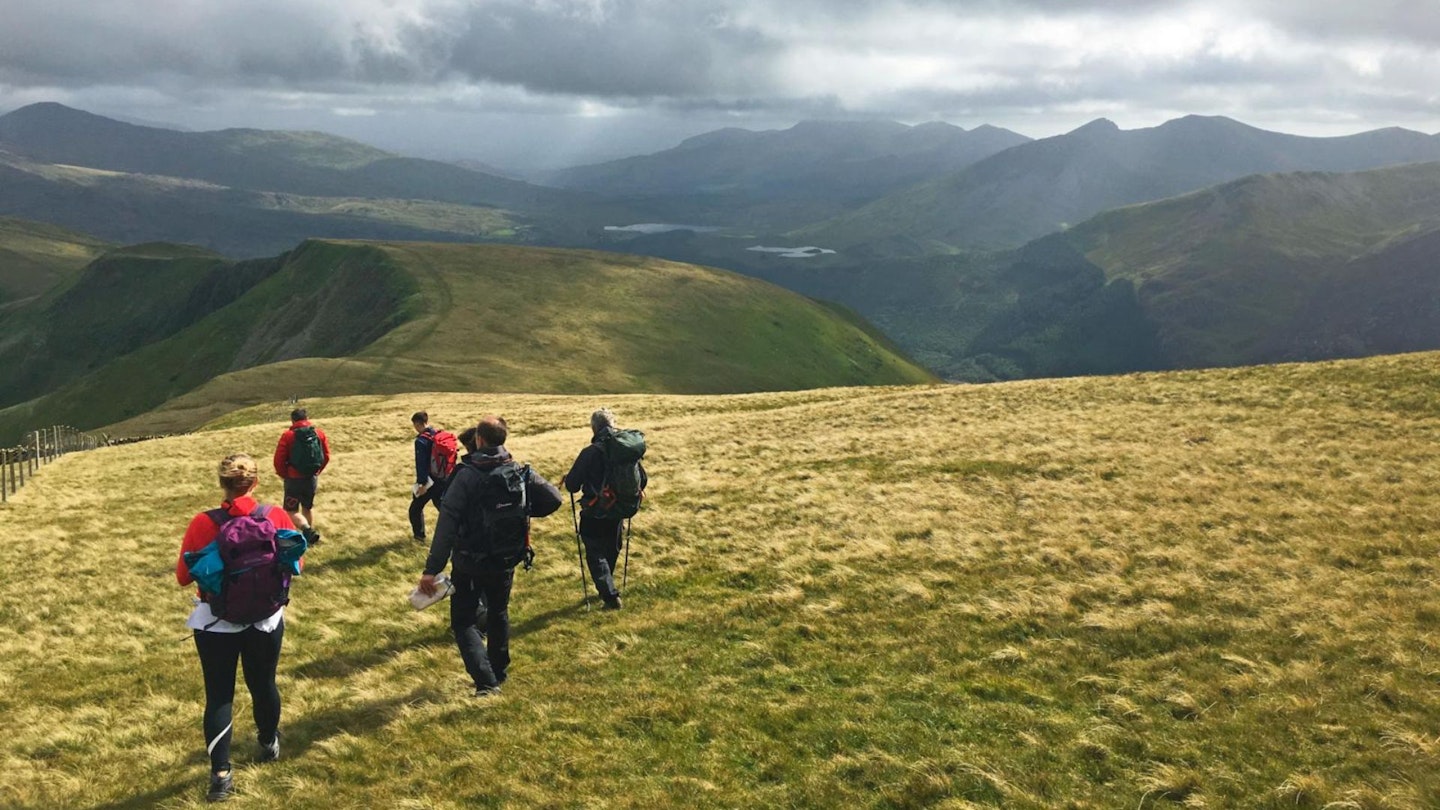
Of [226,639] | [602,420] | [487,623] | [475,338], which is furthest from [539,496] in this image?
[475,338]

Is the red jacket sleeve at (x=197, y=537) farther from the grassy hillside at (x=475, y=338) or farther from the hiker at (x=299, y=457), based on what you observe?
the grassy hillside at (x=475, y=338)

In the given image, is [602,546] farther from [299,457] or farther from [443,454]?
[299,457]

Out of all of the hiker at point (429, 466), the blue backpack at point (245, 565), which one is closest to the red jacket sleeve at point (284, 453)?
the hiker at point (429, 466)

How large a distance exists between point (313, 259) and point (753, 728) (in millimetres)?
192944

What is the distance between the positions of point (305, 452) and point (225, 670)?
980 cm

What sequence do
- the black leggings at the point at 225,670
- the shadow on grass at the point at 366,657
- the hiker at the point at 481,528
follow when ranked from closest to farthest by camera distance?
1. the black leggings at the point at 225,670
2. the hiker at the point at 481,528
3. the shadow on grass at the point at 366,657

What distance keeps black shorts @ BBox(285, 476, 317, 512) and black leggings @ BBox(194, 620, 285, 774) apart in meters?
10.3

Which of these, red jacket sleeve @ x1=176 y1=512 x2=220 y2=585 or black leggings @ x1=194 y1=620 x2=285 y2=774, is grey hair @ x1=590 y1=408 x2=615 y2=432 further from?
red jacket sleeve @ x1=176 y1=512 x2=220 y2=585

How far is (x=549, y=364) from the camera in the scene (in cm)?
11381

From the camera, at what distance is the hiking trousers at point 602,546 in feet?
43.6

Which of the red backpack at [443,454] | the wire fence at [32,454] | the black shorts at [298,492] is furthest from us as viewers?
the wire fence at [32,454]

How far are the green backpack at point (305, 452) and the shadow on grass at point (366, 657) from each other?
20.0ft

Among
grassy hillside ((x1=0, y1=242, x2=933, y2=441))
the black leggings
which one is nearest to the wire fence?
the black leggings

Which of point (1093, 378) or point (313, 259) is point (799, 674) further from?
point (313, 259)
